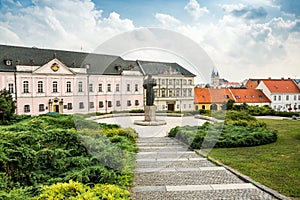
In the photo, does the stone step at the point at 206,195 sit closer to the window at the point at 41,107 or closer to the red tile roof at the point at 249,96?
the window at the point at 41,107

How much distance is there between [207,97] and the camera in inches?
1527

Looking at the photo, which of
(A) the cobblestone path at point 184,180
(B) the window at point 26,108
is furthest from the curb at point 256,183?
(B) the window at point 26,108

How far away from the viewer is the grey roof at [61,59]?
116 ft

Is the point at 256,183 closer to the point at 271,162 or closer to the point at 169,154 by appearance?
the point at 271,162

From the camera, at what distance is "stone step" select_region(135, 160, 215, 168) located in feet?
27.5

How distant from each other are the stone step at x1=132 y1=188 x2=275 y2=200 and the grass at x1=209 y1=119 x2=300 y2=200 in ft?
1.99

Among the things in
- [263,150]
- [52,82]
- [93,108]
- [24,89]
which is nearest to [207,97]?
[93,108]

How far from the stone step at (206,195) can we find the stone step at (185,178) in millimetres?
598

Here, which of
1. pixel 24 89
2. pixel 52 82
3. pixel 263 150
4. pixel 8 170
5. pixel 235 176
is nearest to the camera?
pixel 8 170

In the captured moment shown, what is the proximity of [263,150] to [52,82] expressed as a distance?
32.6 m

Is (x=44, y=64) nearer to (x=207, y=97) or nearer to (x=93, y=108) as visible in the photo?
(x=93, y=108)

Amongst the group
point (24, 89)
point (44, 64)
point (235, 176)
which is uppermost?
point (44, 64)

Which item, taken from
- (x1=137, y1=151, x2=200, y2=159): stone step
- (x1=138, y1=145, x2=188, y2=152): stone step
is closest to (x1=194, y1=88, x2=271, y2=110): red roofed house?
(x1=138, y1=145, x2=188, y2=152): stone step

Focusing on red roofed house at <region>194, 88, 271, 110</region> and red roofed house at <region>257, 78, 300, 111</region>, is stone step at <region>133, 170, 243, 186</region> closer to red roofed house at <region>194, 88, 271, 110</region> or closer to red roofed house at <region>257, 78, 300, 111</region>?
red roofed house at <region>194, 88, 271, 110</region>
